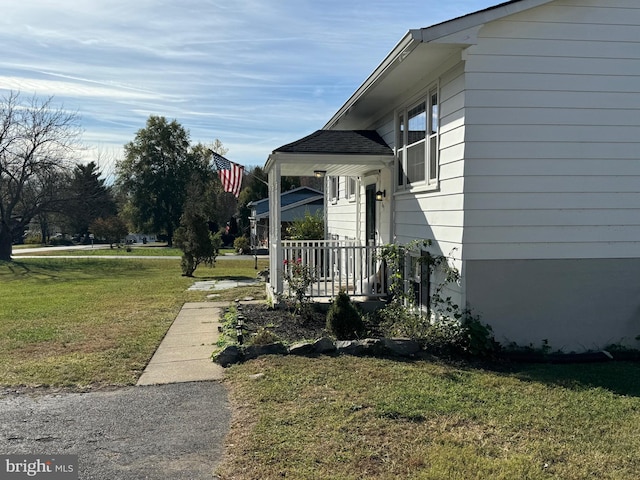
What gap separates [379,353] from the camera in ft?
19.7

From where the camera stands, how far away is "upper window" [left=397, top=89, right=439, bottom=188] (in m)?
7.26

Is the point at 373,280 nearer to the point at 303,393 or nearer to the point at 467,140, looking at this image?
the point at 467,140

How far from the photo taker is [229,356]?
233 inches

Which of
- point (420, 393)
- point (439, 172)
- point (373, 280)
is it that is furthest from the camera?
point (373, 280)

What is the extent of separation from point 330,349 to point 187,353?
188cm

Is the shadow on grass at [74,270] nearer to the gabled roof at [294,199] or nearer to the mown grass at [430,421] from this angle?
the gabled roof at [294,199]

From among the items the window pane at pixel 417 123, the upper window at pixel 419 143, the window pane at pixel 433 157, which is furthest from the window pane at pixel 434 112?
the window pane at pixel 417 123

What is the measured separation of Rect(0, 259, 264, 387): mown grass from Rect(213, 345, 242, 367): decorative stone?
0.93 meters

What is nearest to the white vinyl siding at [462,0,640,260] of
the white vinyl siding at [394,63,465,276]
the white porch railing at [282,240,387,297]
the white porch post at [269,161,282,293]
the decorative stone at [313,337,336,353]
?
the white vinyl siding at [394,63,465,276]

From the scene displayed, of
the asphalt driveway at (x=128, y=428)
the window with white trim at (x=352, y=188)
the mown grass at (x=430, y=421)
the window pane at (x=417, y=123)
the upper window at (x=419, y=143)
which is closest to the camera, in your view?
the mown grass at (x=430, y=421)

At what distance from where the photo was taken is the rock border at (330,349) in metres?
5.97

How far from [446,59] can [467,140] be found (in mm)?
1247

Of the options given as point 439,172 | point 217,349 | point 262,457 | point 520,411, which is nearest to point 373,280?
point 439,172

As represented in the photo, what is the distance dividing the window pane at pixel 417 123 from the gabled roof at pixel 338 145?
0.72 meters
